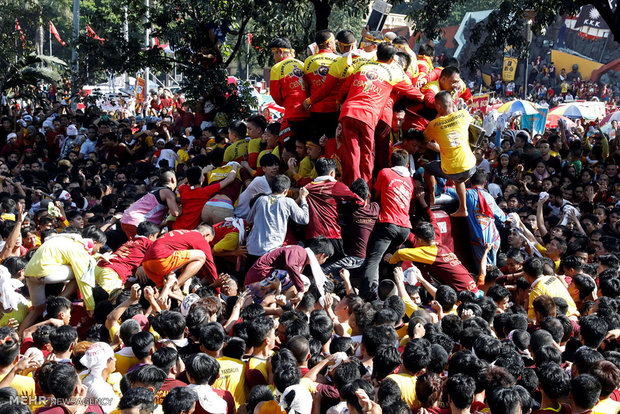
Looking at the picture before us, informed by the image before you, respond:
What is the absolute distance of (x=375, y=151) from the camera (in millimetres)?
8648

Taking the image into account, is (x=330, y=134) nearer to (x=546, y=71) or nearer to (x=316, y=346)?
(x=316, y=346)

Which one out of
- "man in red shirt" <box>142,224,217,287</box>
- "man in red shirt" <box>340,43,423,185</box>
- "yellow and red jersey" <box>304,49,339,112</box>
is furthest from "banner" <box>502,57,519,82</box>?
"man in red shirt" <box>142,224,217,287</box>

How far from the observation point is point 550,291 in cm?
654

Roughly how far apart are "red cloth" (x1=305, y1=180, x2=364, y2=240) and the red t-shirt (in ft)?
0.89

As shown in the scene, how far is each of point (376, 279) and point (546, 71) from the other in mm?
33357

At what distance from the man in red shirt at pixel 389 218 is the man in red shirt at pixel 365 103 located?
1.31 feet

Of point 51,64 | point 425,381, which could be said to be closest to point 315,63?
point 425,381

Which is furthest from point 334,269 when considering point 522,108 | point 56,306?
point 522,108

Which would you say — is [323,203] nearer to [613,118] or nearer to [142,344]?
[142,344]

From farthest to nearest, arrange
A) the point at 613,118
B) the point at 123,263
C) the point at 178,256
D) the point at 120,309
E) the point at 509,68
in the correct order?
the point at 509,68 < the point at 613,118 < the point at 123,263 < the point at 178,256 < the point at 120,309

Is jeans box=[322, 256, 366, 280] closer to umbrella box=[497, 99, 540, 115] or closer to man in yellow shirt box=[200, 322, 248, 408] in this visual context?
man in yellow shirt box=[200, 322, 248, 408]

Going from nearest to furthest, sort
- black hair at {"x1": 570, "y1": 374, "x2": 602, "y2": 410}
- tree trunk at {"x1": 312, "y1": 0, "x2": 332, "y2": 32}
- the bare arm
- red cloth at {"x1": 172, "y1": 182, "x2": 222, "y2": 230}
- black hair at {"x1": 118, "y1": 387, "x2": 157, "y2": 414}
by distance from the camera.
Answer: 1. black hair at {"x1": 118, "y1": 387, "x2": 157, "y2": 414}
2. black hair at {"x1": 570, "y1": 374, "x2": 602, "y2": 410}
3. the bare arm
4. red cloth at {"x1": 172, "y1": 182, "x2": 222, "y2": 230}
5. tree trunk at {"x1": 312, "y1": 0, "x2": 332, "y2": 32}

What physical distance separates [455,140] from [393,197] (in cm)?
93

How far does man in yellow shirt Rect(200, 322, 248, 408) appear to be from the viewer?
4637 mm
